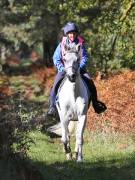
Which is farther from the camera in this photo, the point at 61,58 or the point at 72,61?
the point at 61,58

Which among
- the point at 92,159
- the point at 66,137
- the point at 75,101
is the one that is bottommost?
the point at 92,159

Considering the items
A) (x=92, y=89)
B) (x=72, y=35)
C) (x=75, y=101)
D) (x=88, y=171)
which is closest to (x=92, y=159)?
(x=75, y=101)

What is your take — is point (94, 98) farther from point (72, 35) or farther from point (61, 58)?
point (72, 35)

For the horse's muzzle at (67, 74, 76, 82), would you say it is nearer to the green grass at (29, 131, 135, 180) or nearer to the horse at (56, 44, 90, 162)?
the horse at (56, 44, 90, 162)

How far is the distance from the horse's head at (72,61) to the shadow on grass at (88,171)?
1848mm

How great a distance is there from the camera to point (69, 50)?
13383 mm

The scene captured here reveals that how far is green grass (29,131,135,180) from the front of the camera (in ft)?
38.0

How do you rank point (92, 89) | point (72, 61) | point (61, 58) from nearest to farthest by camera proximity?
point (72, 61) < point (61, 58) < point (92, 89)

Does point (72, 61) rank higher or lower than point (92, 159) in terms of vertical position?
higher

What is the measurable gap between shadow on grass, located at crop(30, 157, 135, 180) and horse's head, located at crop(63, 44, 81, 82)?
6.06 ft

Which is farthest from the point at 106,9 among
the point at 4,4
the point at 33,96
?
the point at 4,4

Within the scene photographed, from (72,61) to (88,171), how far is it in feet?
8.05

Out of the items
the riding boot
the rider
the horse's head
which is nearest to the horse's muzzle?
the horse's head

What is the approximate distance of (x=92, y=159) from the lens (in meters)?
13.7
